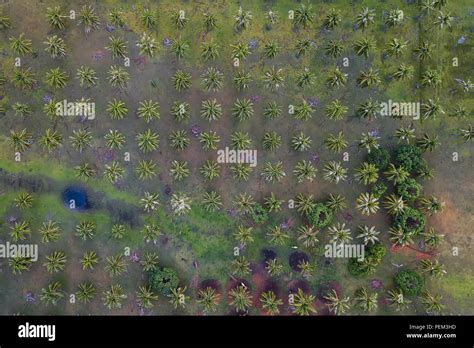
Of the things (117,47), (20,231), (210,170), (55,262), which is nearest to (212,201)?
(210,170)

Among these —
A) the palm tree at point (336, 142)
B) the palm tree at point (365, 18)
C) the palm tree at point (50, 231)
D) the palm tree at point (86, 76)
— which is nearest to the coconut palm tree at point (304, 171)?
the palm tree at point (336, 142)

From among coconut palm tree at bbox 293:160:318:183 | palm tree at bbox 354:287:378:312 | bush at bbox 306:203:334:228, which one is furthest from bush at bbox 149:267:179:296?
palm tree at bbox 354:287:378:312

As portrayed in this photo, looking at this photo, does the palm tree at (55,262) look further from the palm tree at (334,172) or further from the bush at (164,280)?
the palm tree at (334,172)

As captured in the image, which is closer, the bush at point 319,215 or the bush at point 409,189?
the bush at point 319,215

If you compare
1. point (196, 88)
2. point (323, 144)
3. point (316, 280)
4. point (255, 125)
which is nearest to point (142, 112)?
point (196, 88)

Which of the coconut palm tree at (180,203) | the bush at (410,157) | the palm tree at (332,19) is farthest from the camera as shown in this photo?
the palm tree at (332,19)

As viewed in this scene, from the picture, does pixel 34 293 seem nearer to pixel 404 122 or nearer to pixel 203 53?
pixel 203 53
